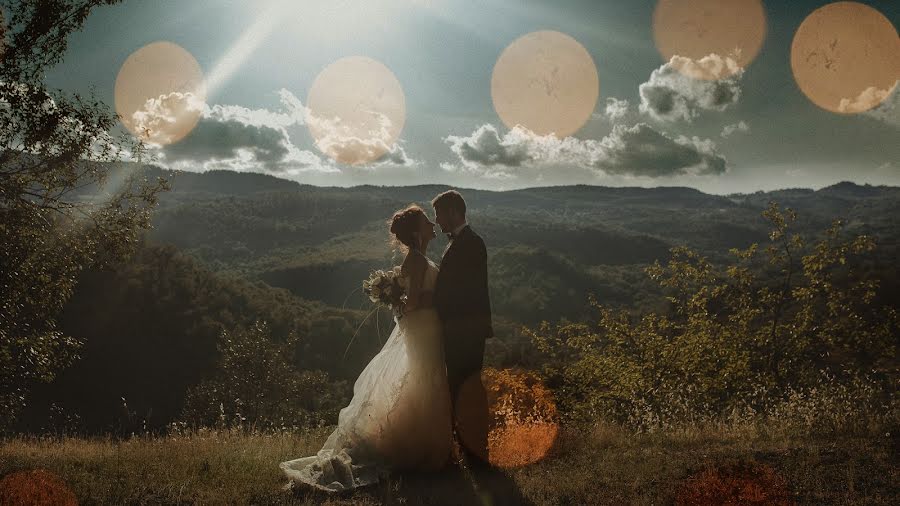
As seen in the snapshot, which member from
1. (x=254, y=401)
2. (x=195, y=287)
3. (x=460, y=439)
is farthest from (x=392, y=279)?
(x=195, y=287)

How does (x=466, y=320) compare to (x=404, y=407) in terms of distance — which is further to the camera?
(x=404, y=407)

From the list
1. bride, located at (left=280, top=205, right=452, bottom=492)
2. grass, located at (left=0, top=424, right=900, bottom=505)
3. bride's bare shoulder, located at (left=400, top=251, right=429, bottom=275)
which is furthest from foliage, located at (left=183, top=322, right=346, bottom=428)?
bride's bare shoulder, located at (left=400, top=251, right=429, bottom=275)

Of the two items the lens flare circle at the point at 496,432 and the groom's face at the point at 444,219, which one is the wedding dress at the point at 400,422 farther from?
the groom's face at the point at 444,219

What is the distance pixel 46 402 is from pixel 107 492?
5517cm

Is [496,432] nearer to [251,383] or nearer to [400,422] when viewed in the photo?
[400,422]

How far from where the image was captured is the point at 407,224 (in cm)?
577

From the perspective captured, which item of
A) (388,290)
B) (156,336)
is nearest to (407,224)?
(388,290)

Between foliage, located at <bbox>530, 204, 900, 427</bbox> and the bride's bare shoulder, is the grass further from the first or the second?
foliage, located at <bbox>530, 204, 900, 427</bbox>

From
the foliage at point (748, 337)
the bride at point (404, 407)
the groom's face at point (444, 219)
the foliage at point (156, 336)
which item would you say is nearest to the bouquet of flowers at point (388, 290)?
the bride at point (404, 407)

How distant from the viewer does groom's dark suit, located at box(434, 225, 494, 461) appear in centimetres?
538

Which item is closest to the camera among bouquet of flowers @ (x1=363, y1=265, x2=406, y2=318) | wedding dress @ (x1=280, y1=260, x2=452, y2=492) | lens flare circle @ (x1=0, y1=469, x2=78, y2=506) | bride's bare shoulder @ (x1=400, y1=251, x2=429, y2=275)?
lens flare circle @ (x1=0, y1=469, x2=78, y2=506)

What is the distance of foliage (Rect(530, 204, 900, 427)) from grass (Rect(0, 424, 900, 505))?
656 centimetres

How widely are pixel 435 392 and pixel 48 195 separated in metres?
9.80

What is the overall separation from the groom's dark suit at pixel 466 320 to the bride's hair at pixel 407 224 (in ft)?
1.81
